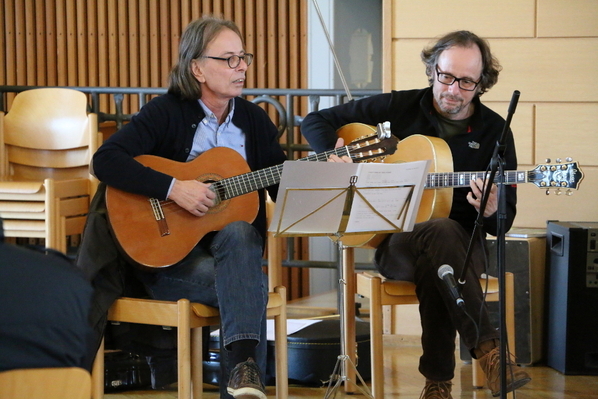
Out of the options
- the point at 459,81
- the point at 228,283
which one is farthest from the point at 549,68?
the point at 228,283

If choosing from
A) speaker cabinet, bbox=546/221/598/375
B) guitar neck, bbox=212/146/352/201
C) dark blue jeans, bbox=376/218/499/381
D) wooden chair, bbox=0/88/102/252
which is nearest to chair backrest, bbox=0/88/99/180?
wooden chair, bbox=0/88/102/252

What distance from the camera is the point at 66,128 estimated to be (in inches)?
140

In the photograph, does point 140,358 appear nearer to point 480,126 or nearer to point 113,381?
point 113,381

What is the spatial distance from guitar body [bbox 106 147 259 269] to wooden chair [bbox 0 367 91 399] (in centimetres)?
144

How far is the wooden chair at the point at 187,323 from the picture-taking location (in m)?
2.29

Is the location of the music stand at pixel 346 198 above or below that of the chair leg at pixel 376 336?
above

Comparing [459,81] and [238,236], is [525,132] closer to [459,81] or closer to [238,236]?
[459,81]

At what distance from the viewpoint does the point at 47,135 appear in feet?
11.8

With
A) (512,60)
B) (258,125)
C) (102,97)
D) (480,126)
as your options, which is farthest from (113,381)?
(102,97)

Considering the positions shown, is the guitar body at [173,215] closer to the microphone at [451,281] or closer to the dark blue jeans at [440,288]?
the dark blue jeans at [440,288]

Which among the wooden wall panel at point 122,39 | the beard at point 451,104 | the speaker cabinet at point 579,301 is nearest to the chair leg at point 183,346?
the beard at point 451,104

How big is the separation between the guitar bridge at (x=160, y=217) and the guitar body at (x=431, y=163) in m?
0.65

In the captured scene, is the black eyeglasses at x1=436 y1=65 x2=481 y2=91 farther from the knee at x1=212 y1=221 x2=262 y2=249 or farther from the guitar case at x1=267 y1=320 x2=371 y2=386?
the guitar case at x1=267 y1=320 x2=371 y2=386

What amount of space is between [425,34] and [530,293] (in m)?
1.28
